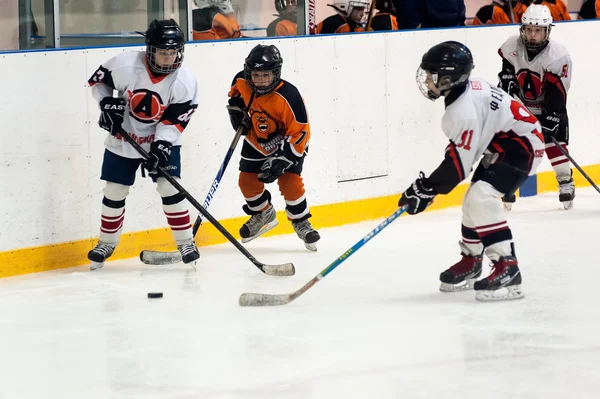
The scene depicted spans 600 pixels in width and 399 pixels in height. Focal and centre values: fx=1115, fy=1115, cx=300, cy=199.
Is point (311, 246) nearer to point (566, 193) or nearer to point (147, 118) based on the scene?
point (147, 118)

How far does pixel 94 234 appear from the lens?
507cm

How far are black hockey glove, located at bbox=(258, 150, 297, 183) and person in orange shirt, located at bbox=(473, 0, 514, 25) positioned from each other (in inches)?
124

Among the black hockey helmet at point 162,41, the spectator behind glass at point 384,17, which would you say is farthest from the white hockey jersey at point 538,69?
the black hockey helmet at point 162,41

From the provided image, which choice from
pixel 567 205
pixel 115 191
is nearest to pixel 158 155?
pixel 115 191

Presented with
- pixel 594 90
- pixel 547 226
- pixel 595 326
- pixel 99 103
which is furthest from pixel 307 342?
pixel 594 90

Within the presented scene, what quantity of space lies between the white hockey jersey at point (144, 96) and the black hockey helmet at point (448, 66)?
3.89ft

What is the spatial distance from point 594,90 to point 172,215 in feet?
11.9

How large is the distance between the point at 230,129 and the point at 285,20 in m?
0.76

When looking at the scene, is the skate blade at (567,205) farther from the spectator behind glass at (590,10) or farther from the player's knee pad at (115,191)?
the player's knee pad at (115,191)

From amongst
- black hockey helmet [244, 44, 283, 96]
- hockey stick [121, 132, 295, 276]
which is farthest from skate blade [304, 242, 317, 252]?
black hockey helmet [244, 44, 283, 96]

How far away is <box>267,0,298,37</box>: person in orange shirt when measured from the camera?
19.3 ft

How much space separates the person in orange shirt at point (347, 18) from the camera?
654cm

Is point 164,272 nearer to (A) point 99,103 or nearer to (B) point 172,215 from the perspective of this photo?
(B) point 172,215

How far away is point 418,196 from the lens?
13.2 ft
